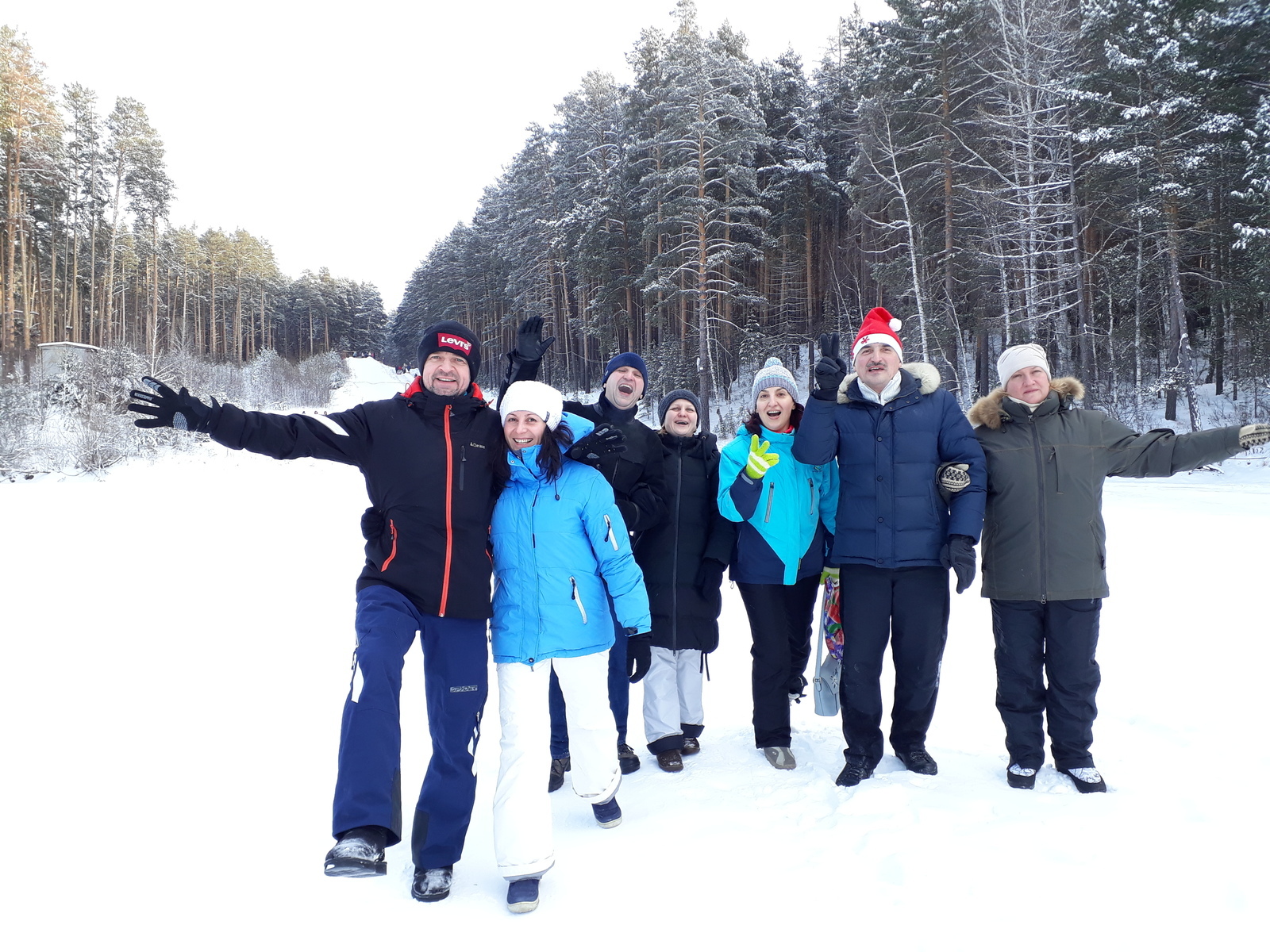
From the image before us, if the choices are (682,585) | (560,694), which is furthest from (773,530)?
(560,694)

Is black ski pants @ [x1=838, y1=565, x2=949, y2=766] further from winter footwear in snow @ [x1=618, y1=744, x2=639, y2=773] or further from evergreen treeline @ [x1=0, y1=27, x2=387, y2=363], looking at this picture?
evergreen treeline @ [x1=0, y1=27, x2=387, y2=363]

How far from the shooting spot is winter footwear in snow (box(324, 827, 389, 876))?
2.20 m

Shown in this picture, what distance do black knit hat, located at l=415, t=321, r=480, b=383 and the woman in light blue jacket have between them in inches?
10.6

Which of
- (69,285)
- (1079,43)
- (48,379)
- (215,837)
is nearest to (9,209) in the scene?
(69,285)

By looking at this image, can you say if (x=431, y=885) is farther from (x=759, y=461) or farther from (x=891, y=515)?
(x=891, y=515)

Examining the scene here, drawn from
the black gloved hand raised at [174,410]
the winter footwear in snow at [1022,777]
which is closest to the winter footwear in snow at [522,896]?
the black gloved hand raised at [174,410]

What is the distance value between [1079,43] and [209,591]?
24317 mm

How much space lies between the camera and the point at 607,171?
96.5 feet

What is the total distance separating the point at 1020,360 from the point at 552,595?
2.64 meters

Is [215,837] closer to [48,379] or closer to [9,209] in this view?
[48,379]

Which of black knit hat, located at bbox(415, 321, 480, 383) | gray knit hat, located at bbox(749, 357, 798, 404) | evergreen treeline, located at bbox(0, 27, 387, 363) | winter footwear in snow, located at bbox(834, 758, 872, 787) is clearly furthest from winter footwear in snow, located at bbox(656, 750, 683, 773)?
evergreen treeline, located at bbox(0, 27, 387, 363)

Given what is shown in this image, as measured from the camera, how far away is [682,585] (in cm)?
388

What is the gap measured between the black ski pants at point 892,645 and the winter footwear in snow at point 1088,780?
0.67m

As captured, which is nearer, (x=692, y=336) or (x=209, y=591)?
(x=209, y=591)
